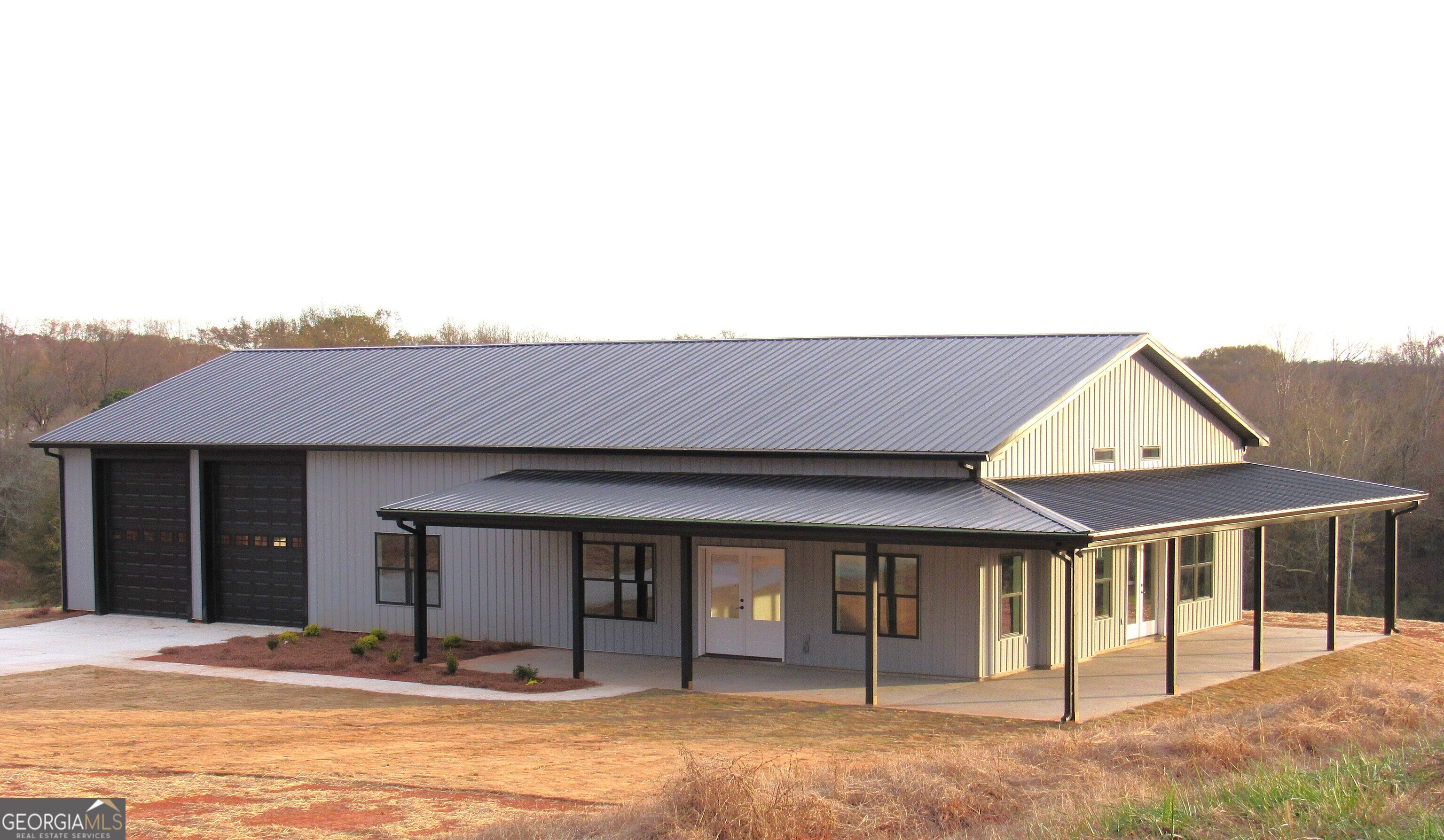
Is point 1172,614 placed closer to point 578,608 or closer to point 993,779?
point 993,779

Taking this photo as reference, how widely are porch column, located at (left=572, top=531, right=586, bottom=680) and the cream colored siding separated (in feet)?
21.1

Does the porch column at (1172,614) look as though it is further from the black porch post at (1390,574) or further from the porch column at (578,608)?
the porch column at (578,608)

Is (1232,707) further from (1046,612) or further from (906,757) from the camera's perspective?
(906,757)

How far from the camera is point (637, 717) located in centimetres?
1684

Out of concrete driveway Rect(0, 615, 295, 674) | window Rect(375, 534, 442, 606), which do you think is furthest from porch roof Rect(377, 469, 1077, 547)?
concrete driveway Rect(0, 615, 295, 674)

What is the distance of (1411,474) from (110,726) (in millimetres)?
50341

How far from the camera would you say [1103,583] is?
883 inches

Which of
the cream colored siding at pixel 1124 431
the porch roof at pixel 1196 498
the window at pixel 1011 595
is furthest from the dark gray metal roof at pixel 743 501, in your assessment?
the window at pixel 1011 595

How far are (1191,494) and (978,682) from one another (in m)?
5.32

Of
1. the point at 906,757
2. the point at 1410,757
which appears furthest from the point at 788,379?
the point at 1410,757

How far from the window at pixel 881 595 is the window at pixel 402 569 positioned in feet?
26.5

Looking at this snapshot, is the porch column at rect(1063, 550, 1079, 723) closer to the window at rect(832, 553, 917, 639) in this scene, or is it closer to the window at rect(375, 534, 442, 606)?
the window at rect(832, 553, 917, 639)

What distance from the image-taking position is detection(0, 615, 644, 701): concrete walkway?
1891cm

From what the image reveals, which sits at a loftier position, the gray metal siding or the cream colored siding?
the cream colored siding
